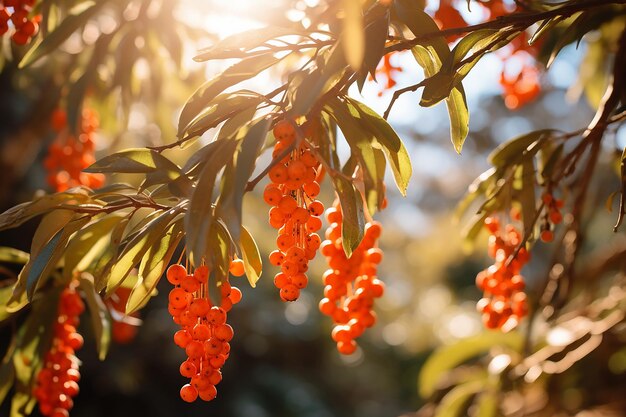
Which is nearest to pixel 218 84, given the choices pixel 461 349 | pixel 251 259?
pixel 251 259

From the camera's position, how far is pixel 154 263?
1.03m

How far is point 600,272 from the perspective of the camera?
2.07m

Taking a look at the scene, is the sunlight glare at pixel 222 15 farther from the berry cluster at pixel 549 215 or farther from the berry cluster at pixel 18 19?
the berry cluster at pixel 549 215

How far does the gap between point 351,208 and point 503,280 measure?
52cm

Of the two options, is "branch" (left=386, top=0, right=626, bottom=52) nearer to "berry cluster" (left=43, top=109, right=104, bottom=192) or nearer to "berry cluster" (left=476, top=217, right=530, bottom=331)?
"berry cluster" (left=476, top=217, right=530, bottom=331)

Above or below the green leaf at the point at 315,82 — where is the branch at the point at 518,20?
above

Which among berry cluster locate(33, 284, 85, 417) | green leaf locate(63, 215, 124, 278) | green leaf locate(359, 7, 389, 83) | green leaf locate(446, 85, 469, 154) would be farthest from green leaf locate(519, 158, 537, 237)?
berry cluster locate(33, 284, 85, 417)

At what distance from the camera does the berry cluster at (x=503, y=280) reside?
1345mm

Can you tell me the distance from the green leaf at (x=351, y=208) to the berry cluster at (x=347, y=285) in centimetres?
14

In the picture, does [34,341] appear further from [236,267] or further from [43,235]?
[236,267]

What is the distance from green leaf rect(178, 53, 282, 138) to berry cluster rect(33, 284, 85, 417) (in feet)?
2.07

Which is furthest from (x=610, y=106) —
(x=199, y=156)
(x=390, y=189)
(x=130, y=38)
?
(x=390, y=189)

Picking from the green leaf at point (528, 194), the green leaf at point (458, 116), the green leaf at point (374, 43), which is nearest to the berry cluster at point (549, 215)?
the green leaf at point (528, 194)

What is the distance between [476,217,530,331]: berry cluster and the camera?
134cm
